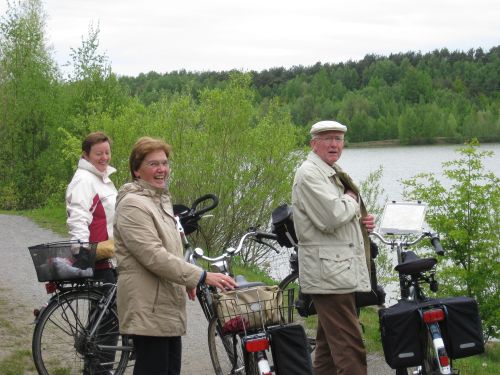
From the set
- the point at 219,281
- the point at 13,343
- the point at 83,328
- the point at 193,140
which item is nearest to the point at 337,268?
the point at 219,281

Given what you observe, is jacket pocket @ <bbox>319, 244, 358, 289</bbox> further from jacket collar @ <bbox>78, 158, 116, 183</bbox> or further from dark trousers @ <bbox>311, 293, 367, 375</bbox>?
jacket collar @ <bbox>78, 158, 116, 183</bbox>

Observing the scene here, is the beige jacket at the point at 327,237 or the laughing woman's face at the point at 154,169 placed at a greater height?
the laughing woman's face at the point at 154,169

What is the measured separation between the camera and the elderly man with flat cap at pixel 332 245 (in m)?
4.99

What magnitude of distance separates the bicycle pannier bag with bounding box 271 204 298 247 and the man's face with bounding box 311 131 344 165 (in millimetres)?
972

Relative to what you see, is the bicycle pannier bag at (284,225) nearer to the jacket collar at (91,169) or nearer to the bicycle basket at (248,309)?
the jacket collar at (91,169)

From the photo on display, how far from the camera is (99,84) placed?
84.6 feet

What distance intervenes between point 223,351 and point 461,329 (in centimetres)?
180

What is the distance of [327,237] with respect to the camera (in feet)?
16.5

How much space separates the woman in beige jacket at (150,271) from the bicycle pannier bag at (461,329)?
5.22 feet

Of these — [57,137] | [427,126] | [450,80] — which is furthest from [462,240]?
[450,80]

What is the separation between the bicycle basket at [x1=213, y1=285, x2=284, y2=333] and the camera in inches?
188

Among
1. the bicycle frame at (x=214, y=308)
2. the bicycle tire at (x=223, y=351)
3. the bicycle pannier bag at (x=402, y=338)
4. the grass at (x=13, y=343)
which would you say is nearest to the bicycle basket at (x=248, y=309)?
the bicycle frame at (x=214, y=308)

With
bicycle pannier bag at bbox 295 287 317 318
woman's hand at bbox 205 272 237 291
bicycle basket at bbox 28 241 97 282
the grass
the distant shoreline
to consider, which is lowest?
the distant shoreline

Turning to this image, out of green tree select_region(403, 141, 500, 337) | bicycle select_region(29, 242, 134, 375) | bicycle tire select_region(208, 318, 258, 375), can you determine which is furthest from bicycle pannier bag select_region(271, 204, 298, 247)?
green tree select_region(403, 141, 500, 337)
